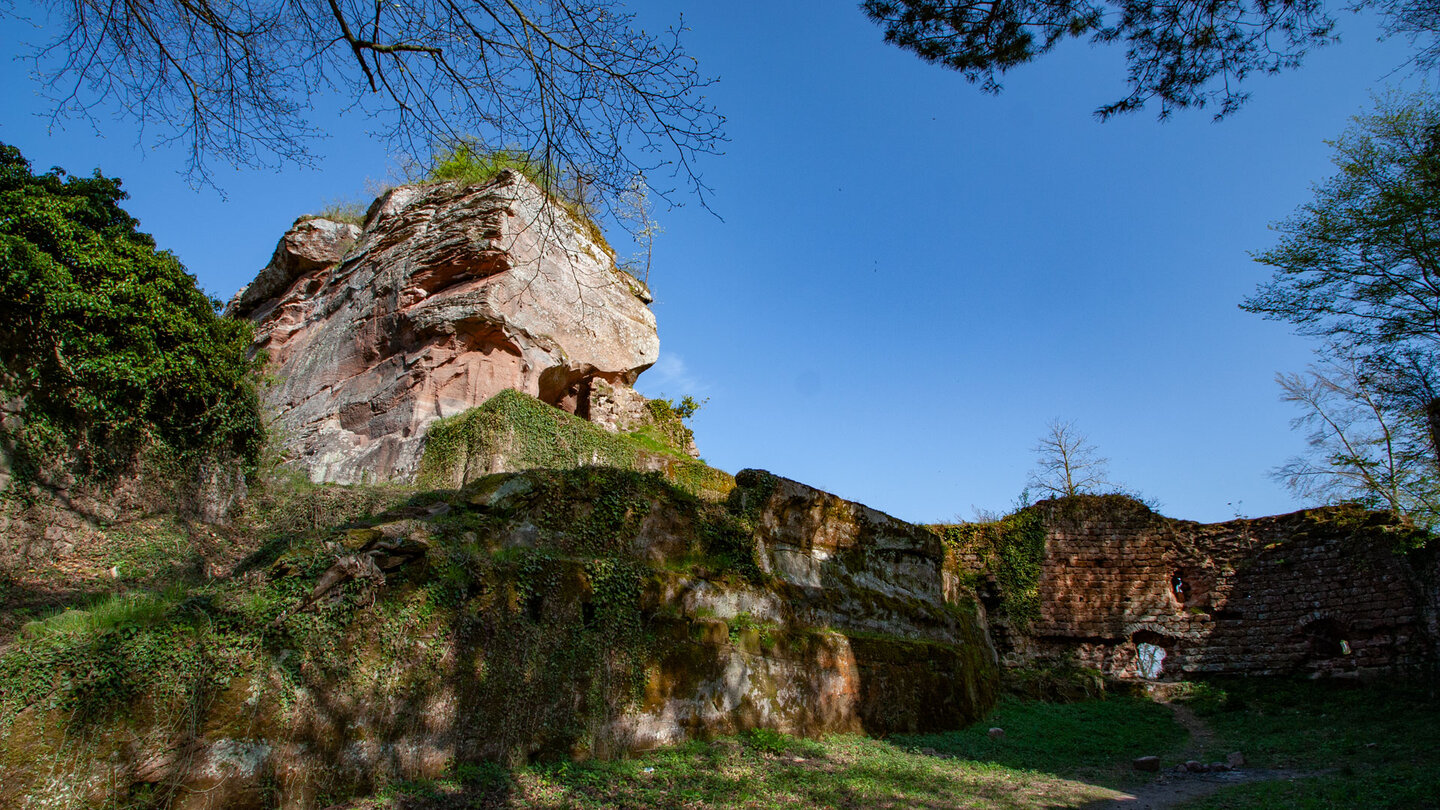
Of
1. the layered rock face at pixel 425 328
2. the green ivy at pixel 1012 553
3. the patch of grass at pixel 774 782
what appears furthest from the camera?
the green ivy at pixel 1012 553

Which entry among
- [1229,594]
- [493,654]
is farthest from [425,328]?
[1229,594]

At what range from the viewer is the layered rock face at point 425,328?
1513cm

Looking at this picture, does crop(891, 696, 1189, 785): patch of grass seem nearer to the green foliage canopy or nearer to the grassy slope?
the grassy slope

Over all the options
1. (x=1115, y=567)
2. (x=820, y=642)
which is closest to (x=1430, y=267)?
(x=1115, y=567)

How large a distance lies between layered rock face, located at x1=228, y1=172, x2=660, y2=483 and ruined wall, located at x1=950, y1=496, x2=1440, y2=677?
35.3ft

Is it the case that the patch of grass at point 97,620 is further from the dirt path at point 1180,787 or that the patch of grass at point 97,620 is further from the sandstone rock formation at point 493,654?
the dirt path at point 1180,787

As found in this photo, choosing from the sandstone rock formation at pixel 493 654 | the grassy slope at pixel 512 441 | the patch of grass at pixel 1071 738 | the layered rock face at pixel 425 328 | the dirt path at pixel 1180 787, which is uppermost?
the layered rock face at pixel 425 328

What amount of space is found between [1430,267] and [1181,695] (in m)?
9.74

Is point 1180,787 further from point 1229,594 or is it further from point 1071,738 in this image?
point 1229,594

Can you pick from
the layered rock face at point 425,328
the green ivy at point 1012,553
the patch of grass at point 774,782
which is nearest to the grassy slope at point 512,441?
the layered rock face at point 425,328

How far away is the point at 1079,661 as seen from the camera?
17.0 m

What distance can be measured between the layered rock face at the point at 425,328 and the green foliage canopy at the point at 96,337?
14.1 feet

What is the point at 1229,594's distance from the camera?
16.3 metres

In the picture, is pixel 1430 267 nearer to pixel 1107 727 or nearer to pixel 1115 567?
pixel 1115 567
